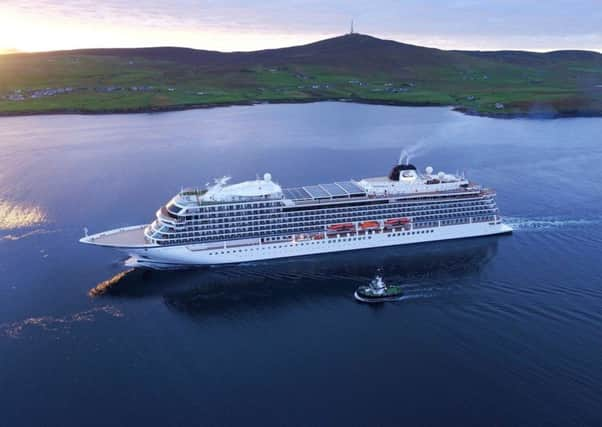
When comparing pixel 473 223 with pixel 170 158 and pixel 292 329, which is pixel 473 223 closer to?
pixel 292 329

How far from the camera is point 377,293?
36156 millimetres

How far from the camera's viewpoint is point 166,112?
139 metres

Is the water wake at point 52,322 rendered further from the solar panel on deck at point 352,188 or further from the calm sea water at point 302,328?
the solar panel on deck at point 352,188

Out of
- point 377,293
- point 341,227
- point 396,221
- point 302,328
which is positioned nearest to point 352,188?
point 341,227

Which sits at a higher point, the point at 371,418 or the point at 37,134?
the point at 37,134

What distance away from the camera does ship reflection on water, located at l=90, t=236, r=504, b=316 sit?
3712 cm

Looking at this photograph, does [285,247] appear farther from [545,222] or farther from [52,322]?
[545,222]

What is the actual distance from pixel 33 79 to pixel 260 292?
171811mm

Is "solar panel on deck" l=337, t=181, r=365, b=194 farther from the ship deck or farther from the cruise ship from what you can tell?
the ship deck

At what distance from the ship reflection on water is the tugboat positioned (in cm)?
151

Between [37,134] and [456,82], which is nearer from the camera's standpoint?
[37,134]

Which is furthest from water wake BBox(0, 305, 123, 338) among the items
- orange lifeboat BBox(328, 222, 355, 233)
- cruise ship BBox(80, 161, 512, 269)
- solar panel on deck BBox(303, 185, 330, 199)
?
solar panel on deck BBox(303, 185, 330, 199)

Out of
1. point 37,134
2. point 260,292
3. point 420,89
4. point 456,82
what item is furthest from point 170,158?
point 456,82

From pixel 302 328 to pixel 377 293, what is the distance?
6774mm
